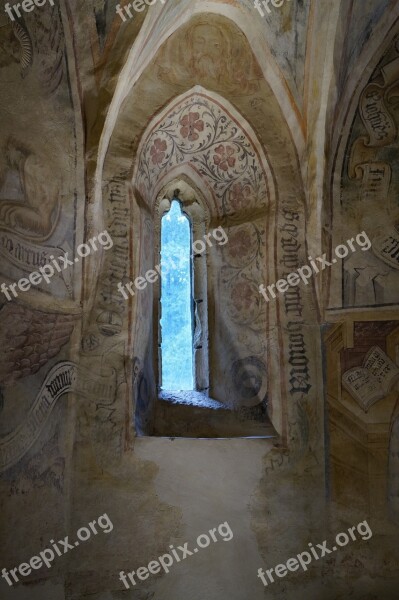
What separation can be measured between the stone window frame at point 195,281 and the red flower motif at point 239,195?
0.24m

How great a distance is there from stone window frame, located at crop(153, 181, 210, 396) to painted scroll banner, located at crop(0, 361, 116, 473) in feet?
2.41

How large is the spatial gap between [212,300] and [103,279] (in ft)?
3.46

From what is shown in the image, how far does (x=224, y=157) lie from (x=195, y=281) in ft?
3.25

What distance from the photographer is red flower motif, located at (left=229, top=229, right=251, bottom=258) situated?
603cm

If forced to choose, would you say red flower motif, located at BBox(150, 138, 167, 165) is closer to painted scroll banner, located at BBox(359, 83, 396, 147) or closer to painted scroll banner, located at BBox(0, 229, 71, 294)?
painted scroll banner, located at BBox(0, 229, 71, 294)

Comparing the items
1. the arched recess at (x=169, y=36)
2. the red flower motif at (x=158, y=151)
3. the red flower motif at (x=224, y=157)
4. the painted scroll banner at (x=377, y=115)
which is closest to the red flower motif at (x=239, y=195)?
the red flower motif at (x=224, y=157)

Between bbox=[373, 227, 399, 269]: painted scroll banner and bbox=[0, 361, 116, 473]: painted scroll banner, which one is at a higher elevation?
bbox=[373, 227, 399, 269]: painted scroll banner

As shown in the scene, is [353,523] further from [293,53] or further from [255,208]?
[293,53]

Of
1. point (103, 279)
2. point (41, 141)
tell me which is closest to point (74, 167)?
point (41, 141)

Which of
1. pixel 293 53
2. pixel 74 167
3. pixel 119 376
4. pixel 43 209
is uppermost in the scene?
pixel 293 53

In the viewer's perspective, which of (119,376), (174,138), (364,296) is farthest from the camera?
(174,138)

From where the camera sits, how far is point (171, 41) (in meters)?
5.93

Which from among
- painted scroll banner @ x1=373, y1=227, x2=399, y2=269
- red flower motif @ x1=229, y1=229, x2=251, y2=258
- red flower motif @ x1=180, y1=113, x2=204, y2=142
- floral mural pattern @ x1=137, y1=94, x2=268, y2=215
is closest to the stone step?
red flower motif @ x1=229, y1=229, x2=251, y2=258

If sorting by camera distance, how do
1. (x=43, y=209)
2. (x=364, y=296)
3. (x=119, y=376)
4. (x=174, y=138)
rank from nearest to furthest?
(x=43, y=209), (x=119, y=376), (x=364, y=296), (x=174, y=138)
